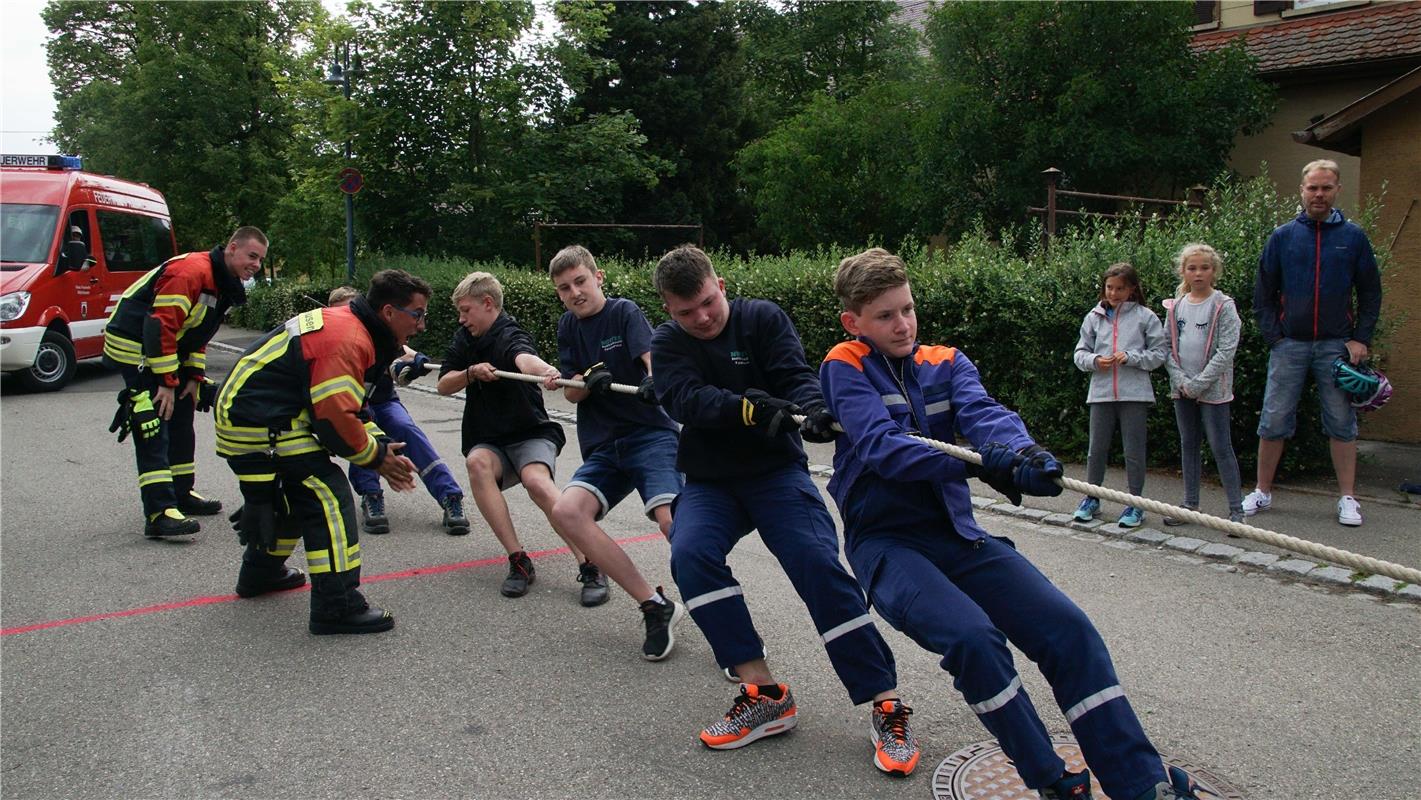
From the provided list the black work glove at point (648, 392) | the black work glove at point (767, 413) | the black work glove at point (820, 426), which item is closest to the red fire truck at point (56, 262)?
the black work glove at point (648, 392)

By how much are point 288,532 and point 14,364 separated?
11397 millimetres

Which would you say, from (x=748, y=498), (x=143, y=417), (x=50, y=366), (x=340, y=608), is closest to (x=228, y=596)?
(x=340, y=608)

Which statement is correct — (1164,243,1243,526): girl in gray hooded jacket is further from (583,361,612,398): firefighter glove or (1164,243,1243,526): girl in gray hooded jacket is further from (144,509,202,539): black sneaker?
(144,509,202,539): black sneaker

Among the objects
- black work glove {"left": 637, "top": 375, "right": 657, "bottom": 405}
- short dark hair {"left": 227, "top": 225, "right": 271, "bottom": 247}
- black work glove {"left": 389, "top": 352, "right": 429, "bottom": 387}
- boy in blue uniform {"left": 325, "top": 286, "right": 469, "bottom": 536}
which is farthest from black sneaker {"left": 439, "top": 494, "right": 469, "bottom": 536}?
black work glove {"left": 637, "top": 375, "right": 657, "bottom": 405}

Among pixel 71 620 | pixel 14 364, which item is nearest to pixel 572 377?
pixel 71 620

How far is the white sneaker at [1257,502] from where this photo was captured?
662 cm

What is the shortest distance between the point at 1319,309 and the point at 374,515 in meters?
6.04

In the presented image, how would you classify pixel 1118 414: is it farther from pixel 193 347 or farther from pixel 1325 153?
pixel 1325 153

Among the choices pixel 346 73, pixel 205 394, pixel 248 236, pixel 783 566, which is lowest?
pixel 783 566

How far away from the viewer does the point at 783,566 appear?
A: 12.1 feet

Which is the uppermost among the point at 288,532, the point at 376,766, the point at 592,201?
the point at 592,201

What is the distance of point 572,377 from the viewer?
5301 mm

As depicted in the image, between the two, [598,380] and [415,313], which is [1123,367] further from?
[415,313]

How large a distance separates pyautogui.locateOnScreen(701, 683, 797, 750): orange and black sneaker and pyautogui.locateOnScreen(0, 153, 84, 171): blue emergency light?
630 inches
